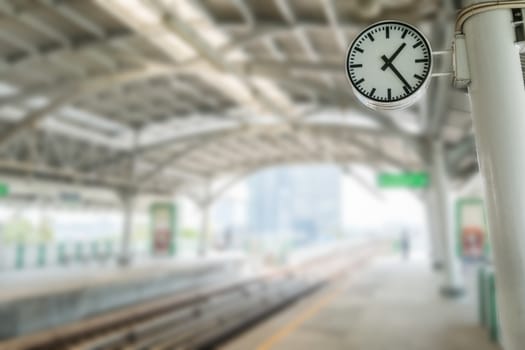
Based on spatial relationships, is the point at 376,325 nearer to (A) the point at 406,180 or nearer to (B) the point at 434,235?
(A) the point at 406,180

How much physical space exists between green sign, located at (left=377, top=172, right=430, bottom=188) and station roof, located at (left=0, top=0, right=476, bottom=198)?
662 mm

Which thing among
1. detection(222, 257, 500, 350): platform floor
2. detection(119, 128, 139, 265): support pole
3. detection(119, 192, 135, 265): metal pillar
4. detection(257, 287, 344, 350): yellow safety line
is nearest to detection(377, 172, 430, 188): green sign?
detection(222, 257, 500, 350): platform floor

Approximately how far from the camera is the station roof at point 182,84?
8.98m

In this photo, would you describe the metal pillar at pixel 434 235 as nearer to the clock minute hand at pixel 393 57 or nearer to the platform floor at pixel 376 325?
the platform floor at pixel 376 325

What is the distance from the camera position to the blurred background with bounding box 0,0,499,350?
8289 mm

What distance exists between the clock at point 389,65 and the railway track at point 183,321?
715 cm

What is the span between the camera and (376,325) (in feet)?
25.5

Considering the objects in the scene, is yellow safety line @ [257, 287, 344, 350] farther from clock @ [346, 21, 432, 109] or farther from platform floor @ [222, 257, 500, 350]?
clock @ [346, 21, 432, 109]

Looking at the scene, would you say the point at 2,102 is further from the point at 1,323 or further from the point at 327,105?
the point at 327,105

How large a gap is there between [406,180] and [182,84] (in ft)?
29.5

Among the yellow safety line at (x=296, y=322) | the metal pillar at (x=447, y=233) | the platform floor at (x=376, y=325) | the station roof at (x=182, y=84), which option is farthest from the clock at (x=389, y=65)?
the metal pillar at (x=447, y=233)

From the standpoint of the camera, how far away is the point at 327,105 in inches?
648

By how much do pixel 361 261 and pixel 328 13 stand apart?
863 inches

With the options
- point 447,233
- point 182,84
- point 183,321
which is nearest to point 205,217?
point 182,84
